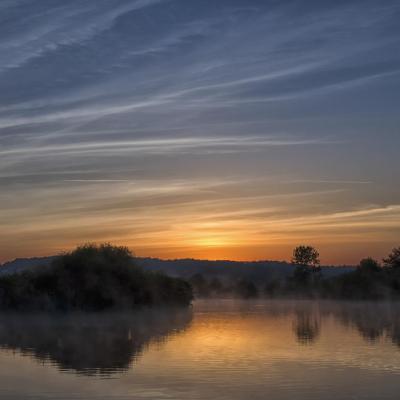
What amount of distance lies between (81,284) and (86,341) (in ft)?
102

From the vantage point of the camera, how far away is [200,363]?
25391 millimetres

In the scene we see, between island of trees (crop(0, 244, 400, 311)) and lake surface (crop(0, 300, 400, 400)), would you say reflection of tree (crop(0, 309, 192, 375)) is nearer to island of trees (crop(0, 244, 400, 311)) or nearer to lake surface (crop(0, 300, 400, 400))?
lake surface (crop(0, 300, 400, 400))

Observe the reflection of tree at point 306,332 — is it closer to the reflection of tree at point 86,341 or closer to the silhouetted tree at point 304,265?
the reflection of tree at point 86,341

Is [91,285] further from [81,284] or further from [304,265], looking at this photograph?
[304,265]

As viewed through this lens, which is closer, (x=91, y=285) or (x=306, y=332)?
(x=306, y=332)

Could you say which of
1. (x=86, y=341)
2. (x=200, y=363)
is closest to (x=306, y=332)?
(x=86, y=341)

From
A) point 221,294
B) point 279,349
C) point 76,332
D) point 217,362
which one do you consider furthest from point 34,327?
point 221,294

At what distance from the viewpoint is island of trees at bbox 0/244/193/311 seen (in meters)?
64.2

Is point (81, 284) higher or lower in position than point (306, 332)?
higher

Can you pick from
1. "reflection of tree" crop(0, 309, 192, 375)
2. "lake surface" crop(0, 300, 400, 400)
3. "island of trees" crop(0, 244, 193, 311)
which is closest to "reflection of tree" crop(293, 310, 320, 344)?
"lake surface" crop(0, 300, 400, 400)

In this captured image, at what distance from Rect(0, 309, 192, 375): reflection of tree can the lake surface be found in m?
0.04

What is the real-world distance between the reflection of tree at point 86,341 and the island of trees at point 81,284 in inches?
545

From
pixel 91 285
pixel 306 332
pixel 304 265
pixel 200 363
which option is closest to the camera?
pixel 200 363

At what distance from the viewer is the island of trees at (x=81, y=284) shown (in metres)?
64.2
